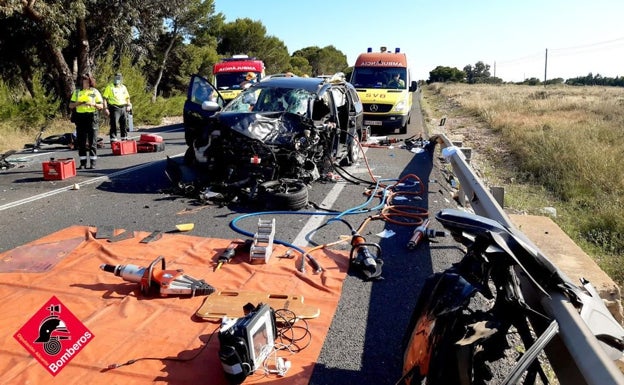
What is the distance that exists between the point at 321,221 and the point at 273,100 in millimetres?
3134

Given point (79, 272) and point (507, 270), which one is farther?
point (79, 272)

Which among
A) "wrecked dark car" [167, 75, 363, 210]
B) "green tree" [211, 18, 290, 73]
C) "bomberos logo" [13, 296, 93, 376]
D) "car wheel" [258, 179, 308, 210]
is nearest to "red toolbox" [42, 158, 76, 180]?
"wrecked dark car" [167, 75, 363, 210]

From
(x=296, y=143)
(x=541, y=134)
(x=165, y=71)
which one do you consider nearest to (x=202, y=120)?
(x=296, y=143)

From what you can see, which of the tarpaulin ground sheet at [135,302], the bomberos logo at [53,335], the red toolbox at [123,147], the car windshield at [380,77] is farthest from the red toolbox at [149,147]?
the bomberos logo at [53,335]

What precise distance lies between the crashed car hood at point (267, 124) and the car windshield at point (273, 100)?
548 millimetres

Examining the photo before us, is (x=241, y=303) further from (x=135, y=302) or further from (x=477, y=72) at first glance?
(x=477, y=72)

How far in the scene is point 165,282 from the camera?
386 cm

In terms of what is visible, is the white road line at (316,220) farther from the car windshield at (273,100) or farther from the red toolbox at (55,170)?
the red toolbox at (55,170)

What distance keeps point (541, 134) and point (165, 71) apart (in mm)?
28202

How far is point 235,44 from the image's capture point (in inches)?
1738

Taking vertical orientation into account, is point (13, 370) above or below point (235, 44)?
below

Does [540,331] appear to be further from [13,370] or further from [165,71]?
[165,71]

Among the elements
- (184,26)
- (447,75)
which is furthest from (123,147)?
(447,75)

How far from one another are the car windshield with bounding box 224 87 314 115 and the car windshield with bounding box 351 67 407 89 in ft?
25.4
